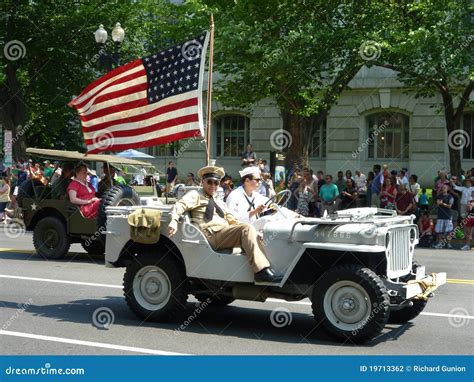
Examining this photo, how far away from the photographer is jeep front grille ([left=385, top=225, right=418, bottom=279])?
8039 millimetres

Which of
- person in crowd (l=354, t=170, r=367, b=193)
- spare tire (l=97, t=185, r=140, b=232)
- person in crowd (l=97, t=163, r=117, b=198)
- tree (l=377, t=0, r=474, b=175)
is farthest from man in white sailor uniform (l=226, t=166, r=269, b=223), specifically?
person in crowd (l=354, t=170, r=367, b=193)

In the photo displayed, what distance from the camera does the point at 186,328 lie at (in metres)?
8.62

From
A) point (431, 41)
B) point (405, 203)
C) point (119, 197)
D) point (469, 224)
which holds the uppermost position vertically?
point (431, 41)

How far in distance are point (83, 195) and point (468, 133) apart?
76.0ft

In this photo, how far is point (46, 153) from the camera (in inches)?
591

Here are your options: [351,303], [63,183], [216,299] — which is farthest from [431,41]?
[351,303]

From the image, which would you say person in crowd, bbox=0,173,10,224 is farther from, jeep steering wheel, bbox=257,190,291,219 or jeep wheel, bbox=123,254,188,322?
jeep steering wheel, bbox=257,190,291,219

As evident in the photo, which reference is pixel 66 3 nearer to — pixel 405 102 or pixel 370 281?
pixel 405 102

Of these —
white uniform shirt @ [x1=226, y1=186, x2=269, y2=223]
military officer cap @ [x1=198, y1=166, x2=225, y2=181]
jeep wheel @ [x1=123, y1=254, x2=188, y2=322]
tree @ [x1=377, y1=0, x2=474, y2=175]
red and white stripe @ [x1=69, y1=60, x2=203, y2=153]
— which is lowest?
jeep wheel @ [x1=123, y1=254, x2=188, y2=322]

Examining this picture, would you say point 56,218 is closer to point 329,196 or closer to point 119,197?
point 119,197

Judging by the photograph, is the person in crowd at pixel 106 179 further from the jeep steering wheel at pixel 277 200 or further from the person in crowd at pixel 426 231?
the person in crowd at pixel 426 231

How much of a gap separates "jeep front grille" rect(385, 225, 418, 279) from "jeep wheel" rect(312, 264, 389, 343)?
16.2 inches

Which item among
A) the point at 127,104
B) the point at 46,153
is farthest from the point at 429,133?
the point at 127,104

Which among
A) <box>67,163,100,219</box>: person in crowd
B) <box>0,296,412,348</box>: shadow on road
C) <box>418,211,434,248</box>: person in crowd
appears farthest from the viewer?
<box>418,211,434,248</box>: person in crowd
